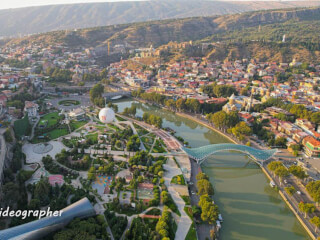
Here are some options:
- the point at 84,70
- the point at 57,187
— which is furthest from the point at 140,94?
the point at 57,187

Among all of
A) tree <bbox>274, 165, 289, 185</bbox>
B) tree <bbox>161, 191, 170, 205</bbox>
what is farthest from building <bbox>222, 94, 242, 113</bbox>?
tree <bbox>161, 191, 170, 205</bbox>

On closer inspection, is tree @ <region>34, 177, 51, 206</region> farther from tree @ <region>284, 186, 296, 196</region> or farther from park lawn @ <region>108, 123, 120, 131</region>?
tree @ <region>284, 186, 296, 196</region>

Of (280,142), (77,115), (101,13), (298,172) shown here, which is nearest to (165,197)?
(298,172)

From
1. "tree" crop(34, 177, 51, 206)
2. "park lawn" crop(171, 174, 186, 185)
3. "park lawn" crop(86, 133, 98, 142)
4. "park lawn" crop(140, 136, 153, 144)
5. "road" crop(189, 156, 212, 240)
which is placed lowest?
"road" crop(189, 156, 212, 240)

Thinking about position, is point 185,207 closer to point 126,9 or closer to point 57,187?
point 57,187

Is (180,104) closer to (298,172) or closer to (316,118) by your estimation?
(316,118)

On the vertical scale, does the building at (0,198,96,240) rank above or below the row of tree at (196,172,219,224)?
above
